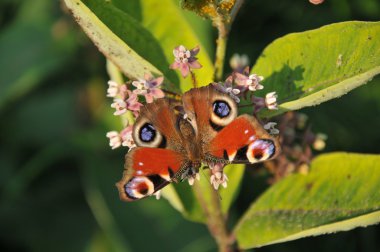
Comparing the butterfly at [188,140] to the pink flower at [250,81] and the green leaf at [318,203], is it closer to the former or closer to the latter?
the pink flower at [250,81]

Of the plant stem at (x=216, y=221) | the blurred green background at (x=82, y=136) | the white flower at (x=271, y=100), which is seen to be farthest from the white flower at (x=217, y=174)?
the blurred green background at (x=82, y=136)

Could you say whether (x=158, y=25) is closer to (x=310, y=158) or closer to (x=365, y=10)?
(x=310, y=158)

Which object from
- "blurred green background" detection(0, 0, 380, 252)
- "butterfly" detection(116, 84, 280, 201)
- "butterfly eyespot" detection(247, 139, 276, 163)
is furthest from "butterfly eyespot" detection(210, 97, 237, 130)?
"blurred green background" detection(0, 0, 380, 252)

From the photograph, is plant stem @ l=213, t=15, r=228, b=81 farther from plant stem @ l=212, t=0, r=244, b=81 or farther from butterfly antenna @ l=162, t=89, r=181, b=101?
butterfly antenna @ l=162, t=89, r=181, b=101

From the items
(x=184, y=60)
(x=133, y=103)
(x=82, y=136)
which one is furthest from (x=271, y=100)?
(x=82, y=136)

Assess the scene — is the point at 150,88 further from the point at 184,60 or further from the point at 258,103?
the point at 258,103
